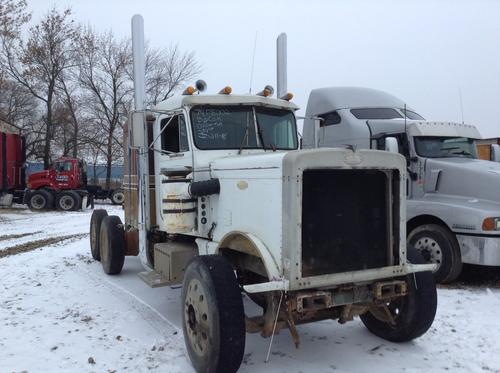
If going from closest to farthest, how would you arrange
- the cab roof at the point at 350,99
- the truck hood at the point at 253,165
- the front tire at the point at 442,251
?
the truck hood at the point at 253,165 < the front tire at the point at 442,251 < the cab roof at the point at 350,99

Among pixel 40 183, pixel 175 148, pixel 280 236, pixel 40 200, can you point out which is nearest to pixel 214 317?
pixel 280 236

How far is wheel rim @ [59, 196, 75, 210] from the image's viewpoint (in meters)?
23.3

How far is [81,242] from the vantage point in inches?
456

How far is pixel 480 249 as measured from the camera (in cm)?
661

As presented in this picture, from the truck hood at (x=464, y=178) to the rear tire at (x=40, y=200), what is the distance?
2021cm

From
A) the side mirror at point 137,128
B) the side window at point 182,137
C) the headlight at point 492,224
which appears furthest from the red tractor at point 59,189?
the headlight at point 492,224

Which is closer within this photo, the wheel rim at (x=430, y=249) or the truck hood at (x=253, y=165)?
the truck hood at (x=253, y=165)

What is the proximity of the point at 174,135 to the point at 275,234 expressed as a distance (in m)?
2.29

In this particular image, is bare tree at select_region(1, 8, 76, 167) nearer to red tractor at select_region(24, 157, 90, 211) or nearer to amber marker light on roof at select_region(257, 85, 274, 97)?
red tractor at select_region(24, 157, 90, 211)

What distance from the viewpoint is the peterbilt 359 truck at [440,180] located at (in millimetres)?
6570

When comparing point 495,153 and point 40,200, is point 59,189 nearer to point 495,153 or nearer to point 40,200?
point 40,200

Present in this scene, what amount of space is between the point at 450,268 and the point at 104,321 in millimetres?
4950

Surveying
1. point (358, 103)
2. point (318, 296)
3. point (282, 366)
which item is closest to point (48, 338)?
point (282, 366)

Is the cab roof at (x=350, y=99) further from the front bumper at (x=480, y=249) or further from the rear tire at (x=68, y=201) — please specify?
the rear tire at (x=68, y=201)
